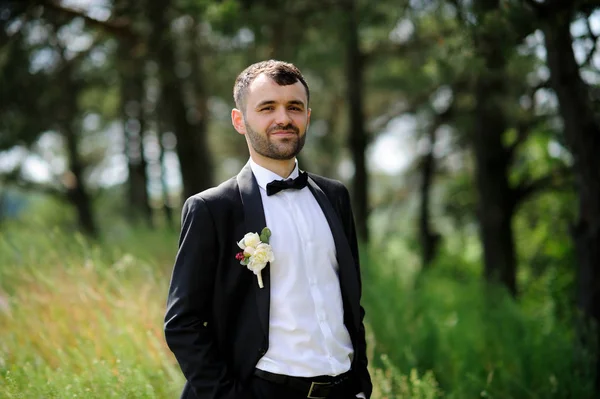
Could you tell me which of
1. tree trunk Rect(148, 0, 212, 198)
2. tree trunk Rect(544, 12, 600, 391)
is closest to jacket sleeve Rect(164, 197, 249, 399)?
tree trunk Rect(544, 12, 600, 391)

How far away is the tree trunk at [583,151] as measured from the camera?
5.52 m

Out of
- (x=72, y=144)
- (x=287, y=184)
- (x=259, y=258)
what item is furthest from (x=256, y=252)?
(x=72, y=144)

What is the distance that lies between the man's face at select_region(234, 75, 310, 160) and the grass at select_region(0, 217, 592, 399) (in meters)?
1.38

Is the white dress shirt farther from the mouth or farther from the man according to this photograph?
the mouth

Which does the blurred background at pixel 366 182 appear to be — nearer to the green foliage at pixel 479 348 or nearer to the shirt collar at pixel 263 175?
the green foliage at pixel 479 348

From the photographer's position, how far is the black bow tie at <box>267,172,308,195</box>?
→ 2443 mm

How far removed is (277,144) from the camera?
2.46 m

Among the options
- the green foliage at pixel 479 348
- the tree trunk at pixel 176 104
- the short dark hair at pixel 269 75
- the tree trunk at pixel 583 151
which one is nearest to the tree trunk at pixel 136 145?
the tree trunk at pixel 176 104

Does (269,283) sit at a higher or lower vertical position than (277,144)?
lower

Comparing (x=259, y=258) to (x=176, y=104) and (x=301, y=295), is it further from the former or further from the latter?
(x=176, y=104)

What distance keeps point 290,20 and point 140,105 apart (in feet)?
26.5

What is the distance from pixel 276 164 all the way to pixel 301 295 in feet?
1.76

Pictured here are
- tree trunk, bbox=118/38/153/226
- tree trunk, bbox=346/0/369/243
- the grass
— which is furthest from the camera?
tree trunk, bbox=118/38/153/226

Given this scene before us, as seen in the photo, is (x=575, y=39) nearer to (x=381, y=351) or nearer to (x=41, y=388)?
(x=381, y=351)
